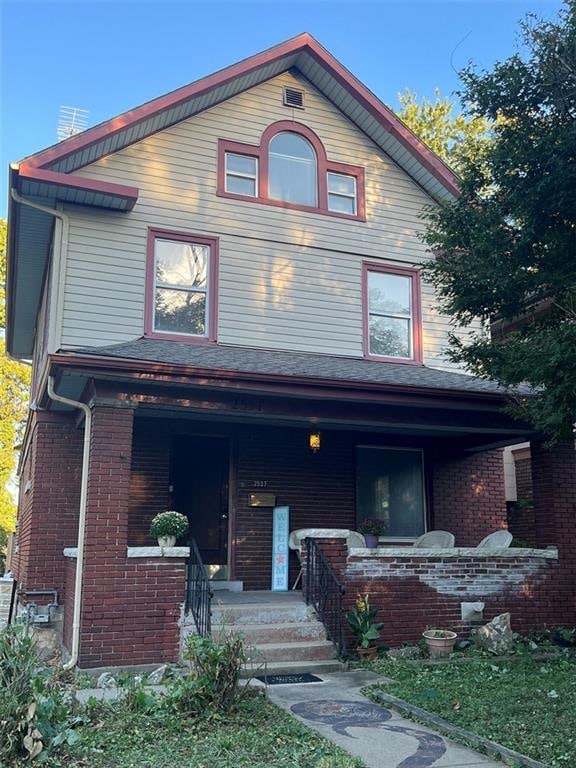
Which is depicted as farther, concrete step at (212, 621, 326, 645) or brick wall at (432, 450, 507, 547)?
brick wall at (432, 450, 507, 547)

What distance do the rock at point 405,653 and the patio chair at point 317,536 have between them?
1382 millimetres

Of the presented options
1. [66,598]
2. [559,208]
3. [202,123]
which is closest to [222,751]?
[66,598]

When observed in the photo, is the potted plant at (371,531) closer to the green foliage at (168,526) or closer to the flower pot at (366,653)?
the flower pot at (366,653)

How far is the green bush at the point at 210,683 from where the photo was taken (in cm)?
550

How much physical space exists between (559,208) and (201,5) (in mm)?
7383

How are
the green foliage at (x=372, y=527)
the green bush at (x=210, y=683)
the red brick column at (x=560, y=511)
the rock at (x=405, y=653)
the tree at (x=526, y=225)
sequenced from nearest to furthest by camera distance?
the green bush at (x=210, y=683), the tree at (x=526, y=225), the rock at (x=405, y=653), the red brick column at (x=560, y=511), the green foliage at (x=372, y=527)

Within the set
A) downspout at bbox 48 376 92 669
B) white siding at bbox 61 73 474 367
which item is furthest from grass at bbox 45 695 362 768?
white siding at bbox 61 73 474 367

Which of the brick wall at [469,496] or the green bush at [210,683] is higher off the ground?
the brick wall at [469,496]

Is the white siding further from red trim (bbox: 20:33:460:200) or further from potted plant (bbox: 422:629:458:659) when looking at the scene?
potted plant (bbox: 422:629:458:659)

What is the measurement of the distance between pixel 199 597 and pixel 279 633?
1.00m

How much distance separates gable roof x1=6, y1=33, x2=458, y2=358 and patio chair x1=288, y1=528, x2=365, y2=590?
4.99 metres

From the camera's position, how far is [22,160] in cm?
943

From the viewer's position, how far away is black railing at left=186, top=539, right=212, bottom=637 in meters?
7.60

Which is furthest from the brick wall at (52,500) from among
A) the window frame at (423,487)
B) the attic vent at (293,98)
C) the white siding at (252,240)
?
the attic vent at (293,98)
